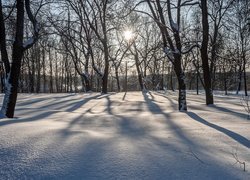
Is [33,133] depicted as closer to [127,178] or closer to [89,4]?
[127,178]

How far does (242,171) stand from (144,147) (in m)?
1.36

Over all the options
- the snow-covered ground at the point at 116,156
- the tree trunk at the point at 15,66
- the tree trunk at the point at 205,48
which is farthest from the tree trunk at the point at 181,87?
the snow-covered ground at the point at 116,156

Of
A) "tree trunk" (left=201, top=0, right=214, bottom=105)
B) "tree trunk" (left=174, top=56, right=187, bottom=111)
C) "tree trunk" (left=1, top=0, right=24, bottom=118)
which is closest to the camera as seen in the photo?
"tree trunk" (left=1, top=0, right=24, bottom=118)

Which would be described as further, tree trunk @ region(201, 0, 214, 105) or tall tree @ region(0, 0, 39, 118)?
tree trunk @ region(201, 0, 214, 105)

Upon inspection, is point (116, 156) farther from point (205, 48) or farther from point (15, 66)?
point (205, 48)

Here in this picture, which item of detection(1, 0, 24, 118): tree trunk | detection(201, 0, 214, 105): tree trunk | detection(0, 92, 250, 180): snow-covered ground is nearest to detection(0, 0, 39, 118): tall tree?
detection(1, 0, 24, 118): tree trunk

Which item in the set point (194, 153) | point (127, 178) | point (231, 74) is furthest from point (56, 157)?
point (231, 74)

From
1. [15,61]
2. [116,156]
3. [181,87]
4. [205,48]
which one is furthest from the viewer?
[205,48]

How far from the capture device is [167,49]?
1193 cm

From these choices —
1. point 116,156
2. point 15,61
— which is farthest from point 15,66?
point 116,156

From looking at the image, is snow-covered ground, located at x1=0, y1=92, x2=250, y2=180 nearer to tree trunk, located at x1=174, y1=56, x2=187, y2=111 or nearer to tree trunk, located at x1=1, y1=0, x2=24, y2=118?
tree trunk, located at x1=1, y1=0, x2=24, y2=118

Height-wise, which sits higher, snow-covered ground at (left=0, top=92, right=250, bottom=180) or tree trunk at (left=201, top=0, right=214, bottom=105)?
tree trunk at (left=201, top=0, right=214, bottom=105)

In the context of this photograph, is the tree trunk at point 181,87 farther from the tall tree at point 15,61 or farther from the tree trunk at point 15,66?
the tree trunk at point 15,66

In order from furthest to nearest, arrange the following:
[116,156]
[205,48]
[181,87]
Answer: [205,48] → [181,87] → [116,156]
